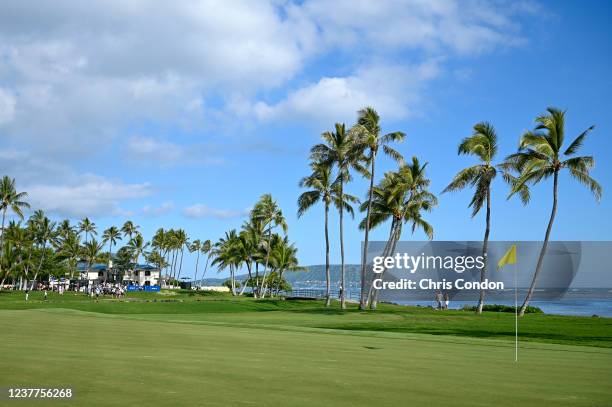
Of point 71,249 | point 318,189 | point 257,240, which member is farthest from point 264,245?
point 71,249

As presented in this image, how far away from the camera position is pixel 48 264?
12056cm

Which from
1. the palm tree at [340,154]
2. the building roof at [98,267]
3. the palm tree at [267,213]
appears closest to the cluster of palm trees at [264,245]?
the palm tree at [267,213]

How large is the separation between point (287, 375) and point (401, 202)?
44.5 meters

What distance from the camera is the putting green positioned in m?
8.27

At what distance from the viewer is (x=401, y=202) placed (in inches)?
2124

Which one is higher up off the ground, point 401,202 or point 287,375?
point 401,202

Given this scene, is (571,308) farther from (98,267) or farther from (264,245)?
(98,267)

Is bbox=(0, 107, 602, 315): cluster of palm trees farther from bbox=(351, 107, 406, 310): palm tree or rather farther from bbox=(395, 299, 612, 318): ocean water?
bbox=(395, 299, 612, 318): ocean water

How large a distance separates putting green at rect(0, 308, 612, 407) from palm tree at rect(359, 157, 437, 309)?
3669 centimetres

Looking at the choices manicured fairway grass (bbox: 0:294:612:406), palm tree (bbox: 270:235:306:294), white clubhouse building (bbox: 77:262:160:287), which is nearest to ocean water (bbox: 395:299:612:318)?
palm tree (bbox: 270:235:306:294)

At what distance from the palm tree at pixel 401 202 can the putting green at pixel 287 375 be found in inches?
1445

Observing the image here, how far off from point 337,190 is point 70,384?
171 ft

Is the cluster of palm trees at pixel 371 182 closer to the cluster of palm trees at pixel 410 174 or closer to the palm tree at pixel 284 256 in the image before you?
the cluster of palm trees at pixel 410 174

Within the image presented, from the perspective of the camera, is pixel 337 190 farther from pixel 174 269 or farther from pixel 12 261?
pixel 174 269
